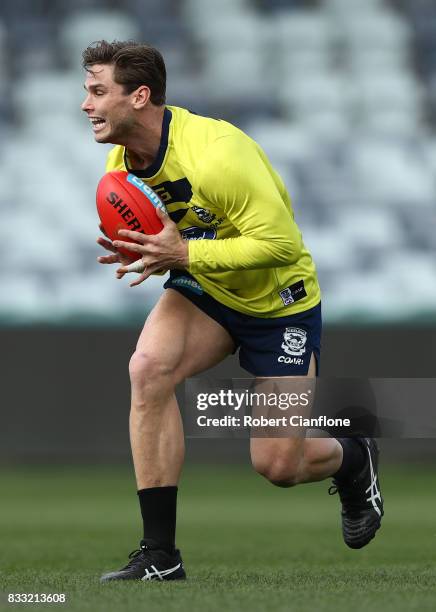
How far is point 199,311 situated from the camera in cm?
512

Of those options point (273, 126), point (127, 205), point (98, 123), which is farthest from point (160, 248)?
point (273, 126)

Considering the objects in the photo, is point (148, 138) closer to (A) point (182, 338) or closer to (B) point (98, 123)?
(B) point (98, 123)

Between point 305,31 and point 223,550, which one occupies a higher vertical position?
point 305,31

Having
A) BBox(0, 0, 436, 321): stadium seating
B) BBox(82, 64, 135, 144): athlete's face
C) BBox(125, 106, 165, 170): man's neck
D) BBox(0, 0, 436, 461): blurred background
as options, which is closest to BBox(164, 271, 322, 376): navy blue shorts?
BBox(125, 106, 165, 170): man's neck

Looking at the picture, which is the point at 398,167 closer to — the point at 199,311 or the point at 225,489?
the point at 225,489

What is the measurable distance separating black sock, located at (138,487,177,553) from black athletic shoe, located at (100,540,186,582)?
28 mm

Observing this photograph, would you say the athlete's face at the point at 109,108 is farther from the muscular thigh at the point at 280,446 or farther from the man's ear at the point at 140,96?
the muscular thigh at the point at 280,446

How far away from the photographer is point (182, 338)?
499cm

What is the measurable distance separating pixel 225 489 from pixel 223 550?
3.16 metres

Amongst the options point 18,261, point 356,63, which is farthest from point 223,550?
point 356,63

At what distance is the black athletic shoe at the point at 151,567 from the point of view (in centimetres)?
475

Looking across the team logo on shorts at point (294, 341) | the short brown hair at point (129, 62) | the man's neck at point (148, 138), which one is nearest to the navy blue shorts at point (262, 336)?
the team logo on shorts at point (294, 341)

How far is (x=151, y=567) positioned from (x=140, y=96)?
1.72 metres

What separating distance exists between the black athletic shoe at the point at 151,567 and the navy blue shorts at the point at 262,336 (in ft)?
2.66
